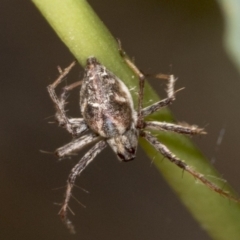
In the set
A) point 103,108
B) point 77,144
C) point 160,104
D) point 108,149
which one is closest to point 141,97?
point 160,104

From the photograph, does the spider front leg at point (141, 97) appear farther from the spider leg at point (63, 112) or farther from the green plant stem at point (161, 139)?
the spider leg at point (63, 112)

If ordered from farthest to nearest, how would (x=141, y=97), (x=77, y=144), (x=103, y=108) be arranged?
1. (x=77, y=144)
2. (x=103, y=108)
3. (x=141, y=97)

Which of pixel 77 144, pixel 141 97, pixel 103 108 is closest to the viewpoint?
pixel 141 97

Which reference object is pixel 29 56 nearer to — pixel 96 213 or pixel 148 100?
pixel 96 213

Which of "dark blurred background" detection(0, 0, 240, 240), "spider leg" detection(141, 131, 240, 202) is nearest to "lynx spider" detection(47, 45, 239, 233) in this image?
"spider leg" detection(141, 131, 240, 202)

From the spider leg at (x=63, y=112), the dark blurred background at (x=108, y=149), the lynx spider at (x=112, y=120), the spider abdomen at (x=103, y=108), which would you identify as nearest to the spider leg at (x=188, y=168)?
the lynx spider at (x=112, y=120)

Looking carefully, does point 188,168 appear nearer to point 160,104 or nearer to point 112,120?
point 160,104

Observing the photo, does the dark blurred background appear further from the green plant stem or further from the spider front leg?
the green plant stem

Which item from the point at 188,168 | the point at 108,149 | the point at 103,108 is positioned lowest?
the point at 108,149

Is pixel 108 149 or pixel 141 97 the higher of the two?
pixel 141 97
